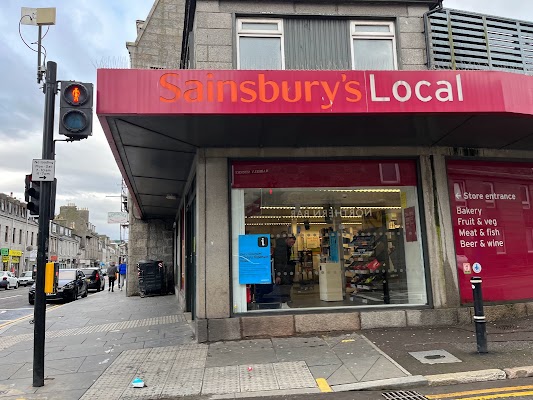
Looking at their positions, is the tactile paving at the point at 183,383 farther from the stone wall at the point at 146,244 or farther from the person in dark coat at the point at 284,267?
the stone wall at the point at 146,244

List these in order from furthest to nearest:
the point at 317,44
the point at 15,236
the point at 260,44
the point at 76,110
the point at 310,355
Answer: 1. the point at 15,236
2. the point at 317,44
3. the point at 260,44
4. the point at 310,355
5. the point at 76,110

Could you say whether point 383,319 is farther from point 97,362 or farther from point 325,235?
point 97,362

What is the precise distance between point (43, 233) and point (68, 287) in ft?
50.6

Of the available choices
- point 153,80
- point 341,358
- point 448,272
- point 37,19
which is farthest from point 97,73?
point 448,272

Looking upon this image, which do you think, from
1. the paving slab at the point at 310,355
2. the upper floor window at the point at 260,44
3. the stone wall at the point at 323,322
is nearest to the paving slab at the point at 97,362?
the stone wall at the point at 323,322

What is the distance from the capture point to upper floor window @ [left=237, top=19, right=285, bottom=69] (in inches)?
331

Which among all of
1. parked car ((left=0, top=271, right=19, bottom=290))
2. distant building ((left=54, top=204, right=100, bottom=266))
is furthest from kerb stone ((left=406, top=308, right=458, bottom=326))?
distant building ((left=54, top=204, right=100, bottom=266))

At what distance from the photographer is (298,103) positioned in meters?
6.53

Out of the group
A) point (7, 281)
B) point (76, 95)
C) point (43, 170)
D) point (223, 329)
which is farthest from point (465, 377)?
point (7, 281)

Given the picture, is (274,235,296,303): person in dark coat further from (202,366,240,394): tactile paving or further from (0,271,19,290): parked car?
(0,271,19,290): parked car

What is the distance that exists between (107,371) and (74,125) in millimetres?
3661

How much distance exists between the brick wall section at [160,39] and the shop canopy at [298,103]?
12.8 m

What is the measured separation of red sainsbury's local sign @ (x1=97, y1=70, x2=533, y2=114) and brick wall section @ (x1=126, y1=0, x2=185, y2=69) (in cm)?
1317

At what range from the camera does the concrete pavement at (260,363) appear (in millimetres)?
5195
